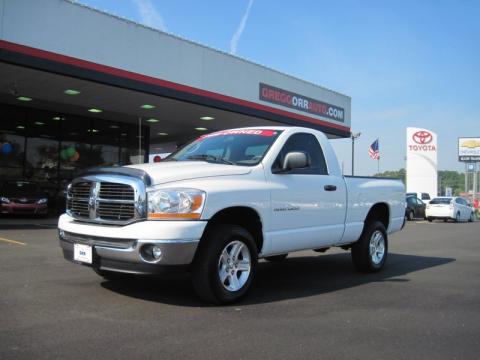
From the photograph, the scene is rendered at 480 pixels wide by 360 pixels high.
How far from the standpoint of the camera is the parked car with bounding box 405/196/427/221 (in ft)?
92.1

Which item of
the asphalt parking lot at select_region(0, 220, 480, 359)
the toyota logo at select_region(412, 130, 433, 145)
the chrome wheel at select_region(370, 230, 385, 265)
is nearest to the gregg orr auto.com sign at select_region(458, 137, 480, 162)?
the toyota logo at select_region(412, 130, 433, 145)

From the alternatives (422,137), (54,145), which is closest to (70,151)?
(54,145)

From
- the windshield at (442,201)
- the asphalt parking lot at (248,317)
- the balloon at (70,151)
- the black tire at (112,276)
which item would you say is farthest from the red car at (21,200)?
the windshield at (442,201)

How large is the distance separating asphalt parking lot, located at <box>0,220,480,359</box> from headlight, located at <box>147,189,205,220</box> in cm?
94

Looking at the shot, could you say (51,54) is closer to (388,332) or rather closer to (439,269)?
(439,269)

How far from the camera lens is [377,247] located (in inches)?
315

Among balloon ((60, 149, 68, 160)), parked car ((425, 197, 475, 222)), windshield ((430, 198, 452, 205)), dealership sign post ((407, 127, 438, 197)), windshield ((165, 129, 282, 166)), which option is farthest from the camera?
dealership sign post ((407, 127, 438, 197))

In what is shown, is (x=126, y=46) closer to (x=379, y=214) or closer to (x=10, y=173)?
(x=10, y=173)

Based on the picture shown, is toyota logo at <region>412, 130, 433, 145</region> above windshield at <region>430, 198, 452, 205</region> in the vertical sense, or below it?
above

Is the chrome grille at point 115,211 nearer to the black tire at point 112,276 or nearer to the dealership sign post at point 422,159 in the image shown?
the black tire at point 112,276

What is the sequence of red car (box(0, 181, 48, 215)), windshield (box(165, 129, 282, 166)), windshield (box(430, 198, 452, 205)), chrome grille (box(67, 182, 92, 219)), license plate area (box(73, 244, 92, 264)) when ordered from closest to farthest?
license plate area (box(73, 244, 92, 264)) < chrome grille (box(67, 182, 92, 219)) < windshield (box(165, 129, 282, 166)) < red car (box(0, 181, 48, 215)) < windshield (box(430, 198, 452, 205))

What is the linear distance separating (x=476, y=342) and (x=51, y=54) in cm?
1345

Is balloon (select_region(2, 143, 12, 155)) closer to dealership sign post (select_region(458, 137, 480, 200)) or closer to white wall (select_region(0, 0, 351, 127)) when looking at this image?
white wall (select_region(0, 0, 351, 127))

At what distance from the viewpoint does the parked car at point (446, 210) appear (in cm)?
Result: 2692
